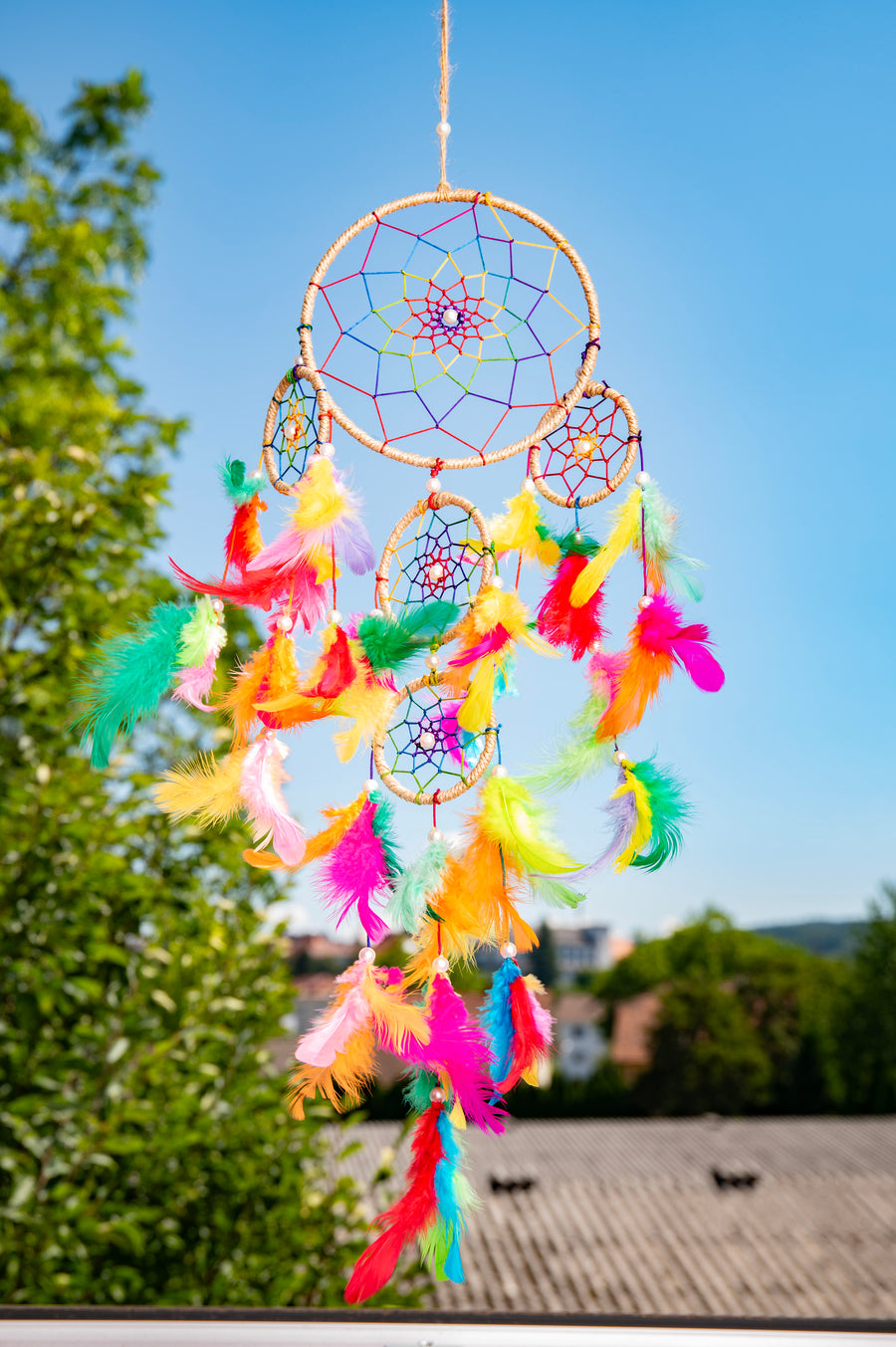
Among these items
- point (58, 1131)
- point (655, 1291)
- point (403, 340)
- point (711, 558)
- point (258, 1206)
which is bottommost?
point (655, 1291)

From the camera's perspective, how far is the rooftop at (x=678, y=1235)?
330 inches

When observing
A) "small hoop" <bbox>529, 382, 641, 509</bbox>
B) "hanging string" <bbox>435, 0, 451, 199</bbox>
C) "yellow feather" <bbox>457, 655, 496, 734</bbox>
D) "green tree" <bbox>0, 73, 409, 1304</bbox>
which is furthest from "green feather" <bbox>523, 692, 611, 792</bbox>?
"green tree" <bbox>0, 73, 409, 1304</bbox>

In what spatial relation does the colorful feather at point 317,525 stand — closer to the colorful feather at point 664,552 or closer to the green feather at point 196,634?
the green feather at point 196,634

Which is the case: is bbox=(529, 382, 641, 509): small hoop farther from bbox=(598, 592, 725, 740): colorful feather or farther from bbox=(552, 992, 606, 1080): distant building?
bbox=(552, 992, 606, 1080): distant building

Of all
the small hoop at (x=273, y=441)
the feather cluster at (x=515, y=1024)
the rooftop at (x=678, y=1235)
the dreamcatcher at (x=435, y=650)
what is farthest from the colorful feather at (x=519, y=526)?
the rooftop at (x=678, y=1235)

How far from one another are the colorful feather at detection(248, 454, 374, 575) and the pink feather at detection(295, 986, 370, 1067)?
0.42 metres

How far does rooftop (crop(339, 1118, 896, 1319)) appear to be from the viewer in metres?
8.38

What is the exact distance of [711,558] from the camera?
1062 millimetres

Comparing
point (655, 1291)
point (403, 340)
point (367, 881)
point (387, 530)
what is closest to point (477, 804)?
point (367, 881)

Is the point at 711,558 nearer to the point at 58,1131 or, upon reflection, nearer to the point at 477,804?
the point at 477,804

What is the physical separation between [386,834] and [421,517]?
339mm

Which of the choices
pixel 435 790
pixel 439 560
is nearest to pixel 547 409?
pixel 439 560

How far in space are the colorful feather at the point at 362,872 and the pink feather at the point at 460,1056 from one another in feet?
0.33

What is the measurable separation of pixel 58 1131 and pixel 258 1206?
1.58 ft
